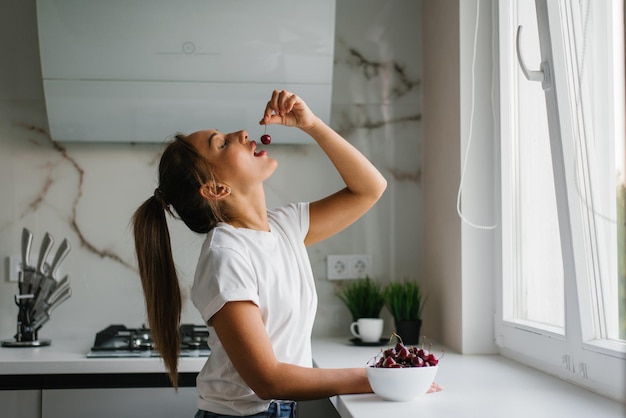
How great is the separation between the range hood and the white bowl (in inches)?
50.9

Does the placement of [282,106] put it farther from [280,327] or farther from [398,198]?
[398,198]

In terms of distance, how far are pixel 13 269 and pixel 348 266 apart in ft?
3.76

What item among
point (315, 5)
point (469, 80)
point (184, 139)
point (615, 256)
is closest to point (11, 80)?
point (315, 5)

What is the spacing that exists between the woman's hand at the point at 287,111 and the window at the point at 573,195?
1.71 feet

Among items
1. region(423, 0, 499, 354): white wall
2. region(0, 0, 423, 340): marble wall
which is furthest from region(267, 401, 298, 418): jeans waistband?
region(0, 0, 423, 340): marble wall

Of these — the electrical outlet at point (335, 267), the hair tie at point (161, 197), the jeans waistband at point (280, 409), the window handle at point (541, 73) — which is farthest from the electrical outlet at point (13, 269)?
the window handle at point (541, 73)

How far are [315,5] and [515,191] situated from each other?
88 centimetres

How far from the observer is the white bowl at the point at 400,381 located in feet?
4.96

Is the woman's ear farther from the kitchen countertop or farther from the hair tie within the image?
the kitchen countertop

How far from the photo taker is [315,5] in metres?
2.56

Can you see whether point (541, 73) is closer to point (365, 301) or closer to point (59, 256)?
point (365, 301)

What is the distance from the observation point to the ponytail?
1733 mm

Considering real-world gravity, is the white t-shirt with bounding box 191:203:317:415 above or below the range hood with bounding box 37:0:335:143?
below

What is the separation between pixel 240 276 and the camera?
1540 millimetres
